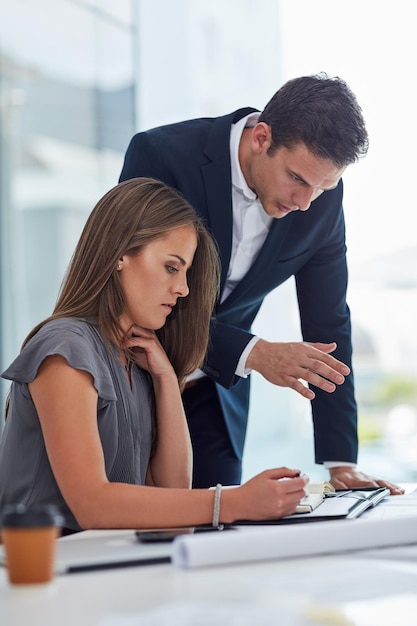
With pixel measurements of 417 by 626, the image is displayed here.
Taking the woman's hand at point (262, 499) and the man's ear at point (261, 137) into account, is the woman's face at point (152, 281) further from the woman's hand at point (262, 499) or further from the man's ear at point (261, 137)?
the woman's hand at point (262, 499)

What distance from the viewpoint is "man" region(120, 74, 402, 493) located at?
180cm

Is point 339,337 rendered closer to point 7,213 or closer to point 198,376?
point 198,376

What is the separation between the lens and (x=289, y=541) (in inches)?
42.6

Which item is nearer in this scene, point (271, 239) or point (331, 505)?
point (331, 505)

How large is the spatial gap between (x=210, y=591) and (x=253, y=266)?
1202 millimetres

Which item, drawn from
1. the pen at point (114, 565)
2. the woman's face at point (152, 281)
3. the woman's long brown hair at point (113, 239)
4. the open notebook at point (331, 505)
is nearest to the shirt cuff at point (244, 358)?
the woman's long brown hair at point (113, 239)

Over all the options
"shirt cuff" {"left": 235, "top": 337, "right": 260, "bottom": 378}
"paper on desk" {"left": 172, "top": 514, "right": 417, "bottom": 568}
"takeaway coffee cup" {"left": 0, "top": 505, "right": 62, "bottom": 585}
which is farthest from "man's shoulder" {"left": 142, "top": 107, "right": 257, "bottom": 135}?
"takeaway coffee cup" {"left": 0, "top": 505, "right": 62, "bottom": 585}

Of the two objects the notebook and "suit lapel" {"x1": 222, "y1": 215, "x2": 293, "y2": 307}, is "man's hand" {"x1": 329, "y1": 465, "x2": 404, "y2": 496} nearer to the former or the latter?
the notebook

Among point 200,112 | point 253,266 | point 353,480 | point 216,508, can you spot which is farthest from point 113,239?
point 200,112

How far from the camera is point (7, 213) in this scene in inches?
155

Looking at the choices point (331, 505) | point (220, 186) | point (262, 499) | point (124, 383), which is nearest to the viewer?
point (262, 499)

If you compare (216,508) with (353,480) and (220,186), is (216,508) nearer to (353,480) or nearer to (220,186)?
(353,480)

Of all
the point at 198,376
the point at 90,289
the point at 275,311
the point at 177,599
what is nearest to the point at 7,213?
the point at 275,311

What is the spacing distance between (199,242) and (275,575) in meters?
0.94
